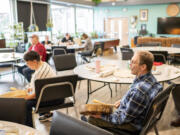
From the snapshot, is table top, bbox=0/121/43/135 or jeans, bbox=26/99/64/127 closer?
table top, bbox=0/121/43/135

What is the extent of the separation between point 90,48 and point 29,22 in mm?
3590

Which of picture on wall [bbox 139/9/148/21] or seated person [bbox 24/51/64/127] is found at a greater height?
picture on wall [bbox 139/9/148/21]

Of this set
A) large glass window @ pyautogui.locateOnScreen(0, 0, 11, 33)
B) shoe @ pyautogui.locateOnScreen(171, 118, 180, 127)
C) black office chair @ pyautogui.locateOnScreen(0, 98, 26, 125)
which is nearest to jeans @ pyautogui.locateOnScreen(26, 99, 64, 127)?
black office chair @ pyautogui.locateOnScreen(0, 98, 26, 125)

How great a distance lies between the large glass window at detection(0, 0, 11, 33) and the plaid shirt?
24.9 ft

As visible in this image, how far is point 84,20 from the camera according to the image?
1389 cm

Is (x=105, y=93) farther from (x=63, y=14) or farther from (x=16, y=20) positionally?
(x=63, y=14)

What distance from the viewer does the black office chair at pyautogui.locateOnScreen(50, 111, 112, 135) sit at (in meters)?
1.13

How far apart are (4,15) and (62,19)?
4.07 meters

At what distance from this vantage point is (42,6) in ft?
32.2

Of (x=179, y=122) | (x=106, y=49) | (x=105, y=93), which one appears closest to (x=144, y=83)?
(x=179, y=122)

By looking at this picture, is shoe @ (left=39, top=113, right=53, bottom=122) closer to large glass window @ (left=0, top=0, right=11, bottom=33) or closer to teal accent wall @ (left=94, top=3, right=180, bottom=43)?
large glass window @ (left=0, top=0, right=11, bottom=33)

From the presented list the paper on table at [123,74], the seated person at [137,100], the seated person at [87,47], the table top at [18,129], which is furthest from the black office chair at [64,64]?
the seated person at [87,47]

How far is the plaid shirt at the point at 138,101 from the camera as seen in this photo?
1.73m

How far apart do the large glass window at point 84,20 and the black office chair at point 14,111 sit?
11.7 metres
